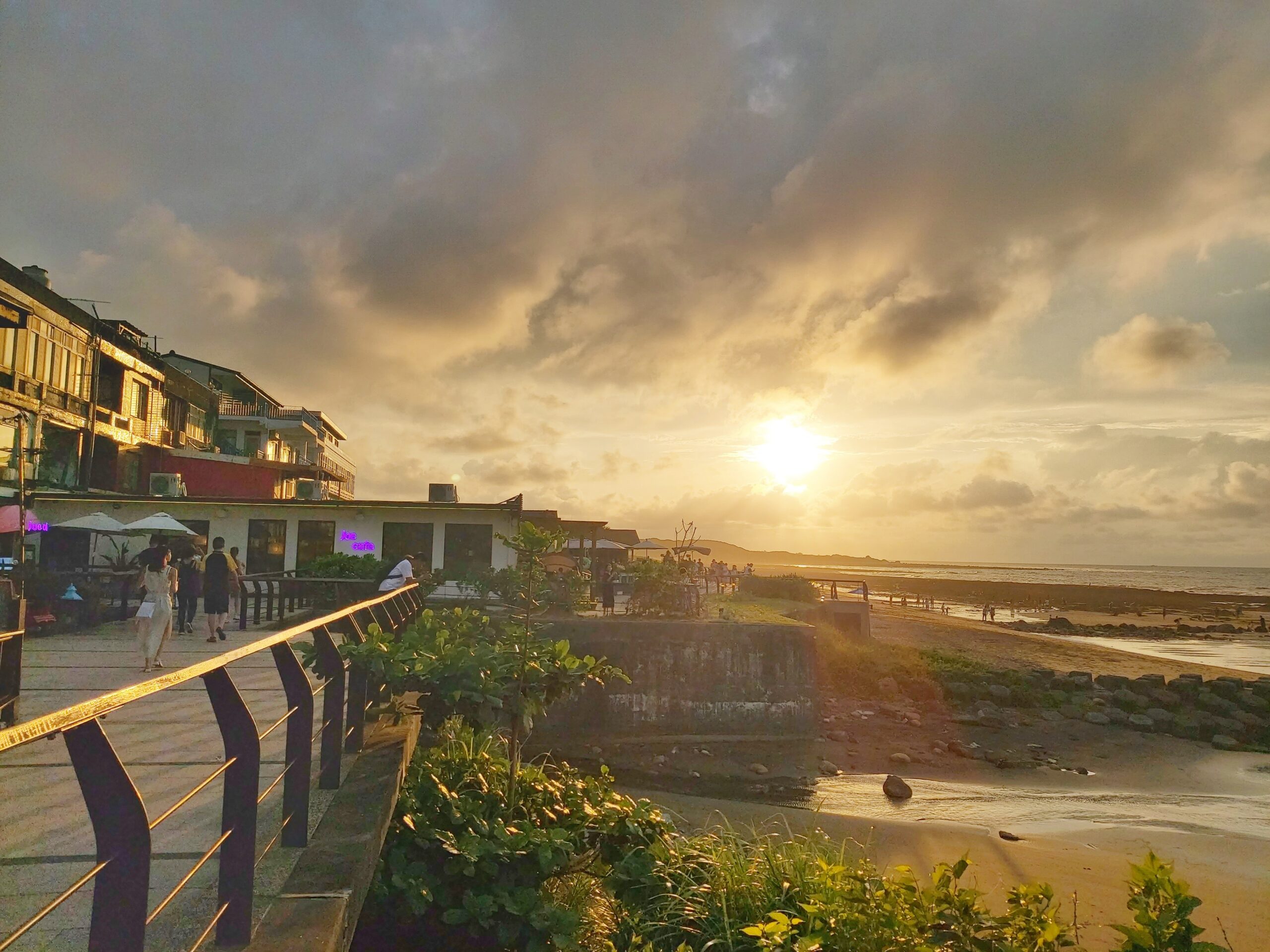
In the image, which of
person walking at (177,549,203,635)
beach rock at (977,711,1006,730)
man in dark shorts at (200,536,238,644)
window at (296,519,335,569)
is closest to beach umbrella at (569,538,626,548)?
window at (296,519,335,569)

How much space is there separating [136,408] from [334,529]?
18.1 meters

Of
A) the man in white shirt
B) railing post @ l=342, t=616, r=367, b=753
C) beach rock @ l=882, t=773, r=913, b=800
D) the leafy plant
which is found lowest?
beach rock @ l=882, t=773, r=913, b=800

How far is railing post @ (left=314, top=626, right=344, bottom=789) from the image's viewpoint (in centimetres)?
447

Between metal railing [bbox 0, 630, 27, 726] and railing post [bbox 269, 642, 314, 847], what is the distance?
11.6ft

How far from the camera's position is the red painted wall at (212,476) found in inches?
1403

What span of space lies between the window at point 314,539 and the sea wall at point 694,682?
969cm

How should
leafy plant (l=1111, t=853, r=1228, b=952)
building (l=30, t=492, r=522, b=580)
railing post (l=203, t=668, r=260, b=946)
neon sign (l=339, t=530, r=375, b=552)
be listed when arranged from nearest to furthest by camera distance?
1. railing post (l=203, t=668, r=260, b=946)
2. leafy plant (l=1111, t=853, r=1228, b=952)
3. building (l=30, t=492, r=522, b=580)
4. neon sign (l=339, t=530, r=375, b=552)

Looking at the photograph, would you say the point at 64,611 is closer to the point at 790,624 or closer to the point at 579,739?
the point at 579,739

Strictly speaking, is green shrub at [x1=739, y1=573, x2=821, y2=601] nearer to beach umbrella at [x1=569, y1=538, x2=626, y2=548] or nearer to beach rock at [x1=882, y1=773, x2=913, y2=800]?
beach umbrella at [x1=569, y1=538, x2=626, y2=548]

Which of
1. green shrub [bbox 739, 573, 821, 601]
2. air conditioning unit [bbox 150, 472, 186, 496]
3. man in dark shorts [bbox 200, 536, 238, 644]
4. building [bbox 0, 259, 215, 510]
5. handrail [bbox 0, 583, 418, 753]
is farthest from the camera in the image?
Answer: green shrub [bbox 739, 573, 821, 601]

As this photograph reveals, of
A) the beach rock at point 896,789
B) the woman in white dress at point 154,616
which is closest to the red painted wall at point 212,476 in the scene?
the woman in white dress at point 154,616

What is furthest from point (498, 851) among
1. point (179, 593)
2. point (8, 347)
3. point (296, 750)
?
point (8, 347)

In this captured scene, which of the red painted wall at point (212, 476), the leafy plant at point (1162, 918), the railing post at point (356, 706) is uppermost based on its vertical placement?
the red painted wall at point (212, 476)

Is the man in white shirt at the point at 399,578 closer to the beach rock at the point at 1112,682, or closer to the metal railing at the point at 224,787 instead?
the metal railing at the point at 224,787
